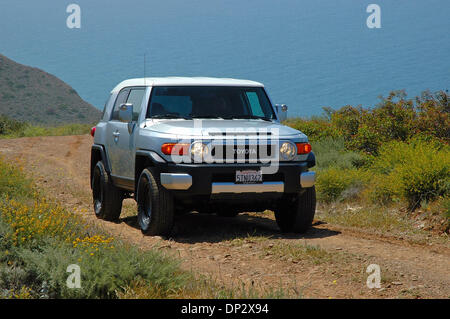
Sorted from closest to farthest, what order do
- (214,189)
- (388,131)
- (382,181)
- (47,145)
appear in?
(214,189), (382,181), (388,131), (47,145)

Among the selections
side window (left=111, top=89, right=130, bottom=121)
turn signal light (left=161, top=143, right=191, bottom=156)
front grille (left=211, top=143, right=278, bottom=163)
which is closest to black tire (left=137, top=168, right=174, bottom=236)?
turn signal light (left=161, top=143, right=191, bottom=156)

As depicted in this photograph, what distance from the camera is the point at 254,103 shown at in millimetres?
9789

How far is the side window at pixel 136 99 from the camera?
939cm

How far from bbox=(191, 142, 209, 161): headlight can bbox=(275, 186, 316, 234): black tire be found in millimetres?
1615

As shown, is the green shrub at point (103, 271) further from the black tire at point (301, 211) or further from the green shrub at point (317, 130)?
the green shrub at point (317, 130)

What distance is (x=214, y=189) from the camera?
808 cm

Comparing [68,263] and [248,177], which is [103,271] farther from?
[248,177]

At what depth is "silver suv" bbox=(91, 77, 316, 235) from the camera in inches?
318

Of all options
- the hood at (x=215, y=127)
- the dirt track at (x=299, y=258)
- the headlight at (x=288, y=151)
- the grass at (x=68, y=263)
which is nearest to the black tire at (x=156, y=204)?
the dirt track at (x=299, y=258)

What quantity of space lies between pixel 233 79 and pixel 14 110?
240 feet

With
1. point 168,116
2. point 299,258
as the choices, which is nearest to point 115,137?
point 168,116

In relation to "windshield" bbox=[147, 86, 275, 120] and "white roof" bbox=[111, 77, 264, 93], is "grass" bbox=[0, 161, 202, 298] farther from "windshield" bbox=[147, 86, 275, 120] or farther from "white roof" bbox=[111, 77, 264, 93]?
"white roof" bbox=[111, 77, 264, 93]
